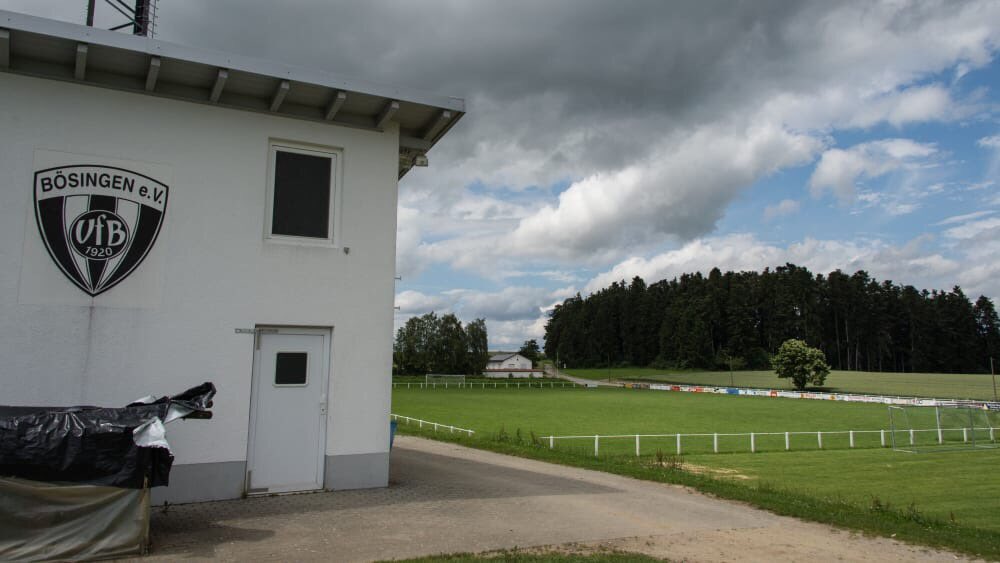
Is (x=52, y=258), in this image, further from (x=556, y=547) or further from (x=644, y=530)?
(x=644, y=530)

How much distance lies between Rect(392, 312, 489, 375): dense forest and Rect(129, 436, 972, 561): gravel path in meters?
115

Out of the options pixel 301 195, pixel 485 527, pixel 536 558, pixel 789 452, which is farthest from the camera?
pixel 789 452

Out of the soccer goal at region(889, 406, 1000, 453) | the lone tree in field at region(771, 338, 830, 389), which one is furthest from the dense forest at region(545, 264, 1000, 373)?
the soccer goal at region(889, 406, 1000, 453)

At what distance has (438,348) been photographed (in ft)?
417

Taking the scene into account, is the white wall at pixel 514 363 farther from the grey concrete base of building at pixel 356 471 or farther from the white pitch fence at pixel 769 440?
the grey concrete base of building at pixel 356 471

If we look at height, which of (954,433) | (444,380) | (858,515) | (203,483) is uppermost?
(203,483)

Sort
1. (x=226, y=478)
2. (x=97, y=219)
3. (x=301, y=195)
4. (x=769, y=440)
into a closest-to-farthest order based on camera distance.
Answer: (x=97, y=219), (x=226, y=478), (x=301, y=195), (x=769, y=440)

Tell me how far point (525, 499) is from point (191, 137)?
723 centimetres

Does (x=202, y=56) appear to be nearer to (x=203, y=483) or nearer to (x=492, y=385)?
(x=203, y=483)

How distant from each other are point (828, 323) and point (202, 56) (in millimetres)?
143734

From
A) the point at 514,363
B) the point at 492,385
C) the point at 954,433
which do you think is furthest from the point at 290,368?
the point at 514,363

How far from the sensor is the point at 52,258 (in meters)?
8.06

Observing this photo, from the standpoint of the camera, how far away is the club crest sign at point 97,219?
815cm

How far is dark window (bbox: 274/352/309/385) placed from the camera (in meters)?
9.21
